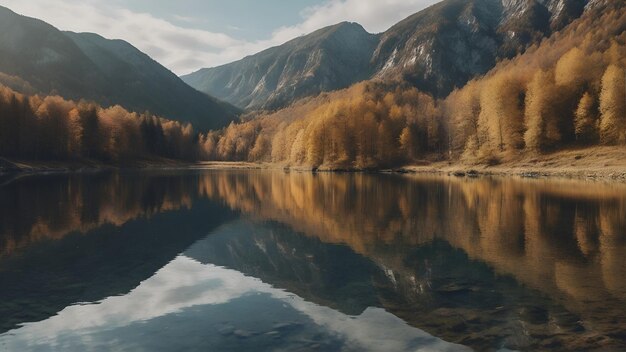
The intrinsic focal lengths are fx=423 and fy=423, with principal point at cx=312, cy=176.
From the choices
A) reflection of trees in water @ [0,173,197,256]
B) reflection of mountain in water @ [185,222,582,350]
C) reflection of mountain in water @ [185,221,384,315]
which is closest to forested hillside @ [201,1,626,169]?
reflection of trees in water @ [0,173,197,256]

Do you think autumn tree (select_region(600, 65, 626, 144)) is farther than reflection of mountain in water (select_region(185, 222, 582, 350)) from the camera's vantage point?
Yes

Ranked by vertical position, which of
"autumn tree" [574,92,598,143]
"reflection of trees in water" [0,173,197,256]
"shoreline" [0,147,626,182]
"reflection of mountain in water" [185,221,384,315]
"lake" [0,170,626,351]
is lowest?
"reflection of mountain in water" [185,221,384,315]

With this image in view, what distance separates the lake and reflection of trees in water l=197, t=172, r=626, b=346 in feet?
0.49

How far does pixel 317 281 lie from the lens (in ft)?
62.1

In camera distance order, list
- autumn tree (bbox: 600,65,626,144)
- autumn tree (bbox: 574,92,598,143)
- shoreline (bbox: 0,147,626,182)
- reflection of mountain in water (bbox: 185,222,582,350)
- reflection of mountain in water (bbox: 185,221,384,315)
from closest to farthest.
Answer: reflection of mountain in water (bbox: 185,222,582,350)
reflection of mountain in water (bbox: 185,221,384,315)
shoreline (bbox: 0,147,626,182)
autumn tree (bbox: 600,65,626,144)
autumn tree (bbox: 574,92,598,143)

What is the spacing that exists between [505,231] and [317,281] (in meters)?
16.5

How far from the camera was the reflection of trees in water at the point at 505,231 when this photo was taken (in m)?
17.0

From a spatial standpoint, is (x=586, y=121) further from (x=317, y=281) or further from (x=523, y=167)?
(x=317, y=281)

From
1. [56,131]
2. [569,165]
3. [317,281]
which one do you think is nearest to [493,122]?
[569,165]

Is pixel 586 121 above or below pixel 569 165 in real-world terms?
above

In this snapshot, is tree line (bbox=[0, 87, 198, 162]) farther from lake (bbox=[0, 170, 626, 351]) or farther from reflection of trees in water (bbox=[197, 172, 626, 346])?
lake (bbox=[0, 170, 626, 351])

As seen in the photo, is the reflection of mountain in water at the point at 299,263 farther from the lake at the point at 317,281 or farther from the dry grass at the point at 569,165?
the dry grass at the point at 569,165

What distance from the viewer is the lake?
12.6m

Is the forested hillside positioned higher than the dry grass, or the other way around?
the forested hillside
